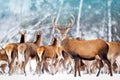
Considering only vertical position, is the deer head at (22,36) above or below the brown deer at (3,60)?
above

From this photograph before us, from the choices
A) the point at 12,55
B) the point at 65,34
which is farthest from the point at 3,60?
the point at 65,34

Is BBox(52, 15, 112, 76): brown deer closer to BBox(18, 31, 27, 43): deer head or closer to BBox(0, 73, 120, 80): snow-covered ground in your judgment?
BBox(0, 73, 120, 80): snow-covered ground

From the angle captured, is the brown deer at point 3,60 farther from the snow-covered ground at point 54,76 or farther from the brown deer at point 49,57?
the brown deer at point 49,57

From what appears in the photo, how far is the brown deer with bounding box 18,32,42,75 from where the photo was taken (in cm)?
234

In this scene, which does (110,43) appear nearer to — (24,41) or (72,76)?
(72,76)

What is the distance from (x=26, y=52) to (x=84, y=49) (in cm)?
40

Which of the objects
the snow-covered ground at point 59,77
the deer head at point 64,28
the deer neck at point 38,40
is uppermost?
the deer head at point 64,28

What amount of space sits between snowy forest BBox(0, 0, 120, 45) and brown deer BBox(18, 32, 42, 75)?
0.05 meters

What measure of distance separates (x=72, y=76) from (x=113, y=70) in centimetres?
28

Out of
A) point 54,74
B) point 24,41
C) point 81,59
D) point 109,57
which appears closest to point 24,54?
point 24,41

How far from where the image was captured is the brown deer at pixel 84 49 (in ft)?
7.69

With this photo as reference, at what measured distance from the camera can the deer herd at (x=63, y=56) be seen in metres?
2.34

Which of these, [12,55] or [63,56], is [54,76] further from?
[12,55]

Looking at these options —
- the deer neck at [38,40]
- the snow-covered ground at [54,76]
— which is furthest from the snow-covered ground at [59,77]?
the deer neck at [38,40]
